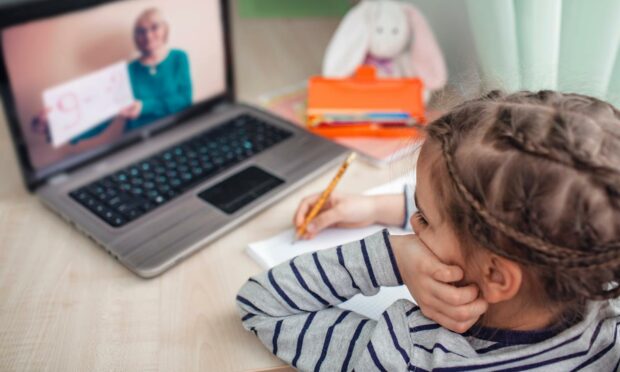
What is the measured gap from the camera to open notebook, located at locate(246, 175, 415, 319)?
654 mm

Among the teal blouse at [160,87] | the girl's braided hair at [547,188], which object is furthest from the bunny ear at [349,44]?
the girl's braided hair at [547,188]

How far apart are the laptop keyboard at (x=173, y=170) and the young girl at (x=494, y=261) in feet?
0.71

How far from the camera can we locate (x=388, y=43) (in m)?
1.04

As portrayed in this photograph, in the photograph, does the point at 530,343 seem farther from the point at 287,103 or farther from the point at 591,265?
the point at 287,103

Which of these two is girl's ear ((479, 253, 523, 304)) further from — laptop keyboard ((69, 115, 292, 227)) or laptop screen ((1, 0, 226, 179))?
laptop screen ((1, 0, 226, 179))

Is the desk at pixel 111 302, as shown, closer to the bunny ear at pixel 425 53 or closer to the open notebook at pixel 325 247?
the open notebook at pixel 325 247

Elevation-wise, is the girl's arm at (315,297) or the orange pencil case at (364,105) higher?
the orange pencil case at (364,105)

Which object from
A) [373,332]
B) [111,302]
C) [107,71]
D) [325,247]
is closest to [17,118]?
[107,71]

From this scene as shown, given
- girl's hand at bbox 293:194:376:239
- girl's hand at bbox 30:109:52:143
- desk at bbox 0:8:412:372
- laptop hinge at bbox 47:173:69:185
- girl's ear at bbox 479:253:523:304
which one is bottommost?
desk at bbox 0:8:412:372

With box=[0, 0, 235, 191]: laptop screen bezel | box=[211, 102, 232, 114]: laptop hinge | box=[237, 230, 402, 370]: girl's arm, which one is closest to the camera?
box=[237, 230, 402, 370]: girl's arm

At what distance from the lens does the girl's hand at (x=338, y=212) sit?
2.44 ft

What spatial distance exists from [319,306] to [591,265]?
0.27 meters

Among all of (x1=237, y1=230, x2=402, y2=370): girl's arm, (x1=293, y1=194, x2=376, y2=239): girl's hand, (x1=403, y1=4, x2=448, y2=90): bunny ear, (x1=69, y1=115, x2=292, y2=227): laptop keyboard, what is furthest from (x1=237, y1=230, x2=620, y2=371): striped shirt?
(x1=403, y1=4, x2=448, y2=90): bunny ear

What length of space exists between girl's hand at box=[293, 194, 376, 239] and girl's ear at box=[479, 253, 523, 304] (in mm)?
253
